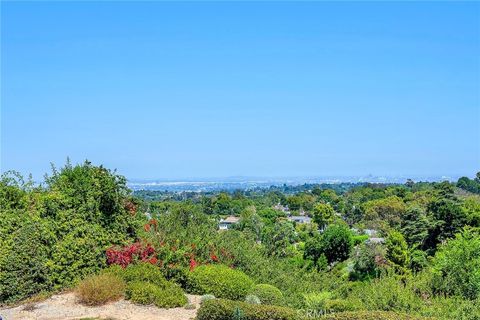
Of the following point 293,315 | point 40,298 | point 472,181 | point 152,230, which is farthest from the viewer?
point 472,181

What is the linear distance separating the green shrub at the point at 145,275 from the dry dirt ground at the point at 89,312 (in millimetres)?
1013

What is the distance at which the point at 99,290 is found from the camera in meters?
12.5

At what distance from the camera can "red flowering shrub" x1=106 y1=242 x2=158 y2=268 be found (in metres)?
14.9

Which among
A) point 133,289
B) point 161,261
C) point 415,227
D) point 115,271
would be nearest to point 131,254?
point 161,261

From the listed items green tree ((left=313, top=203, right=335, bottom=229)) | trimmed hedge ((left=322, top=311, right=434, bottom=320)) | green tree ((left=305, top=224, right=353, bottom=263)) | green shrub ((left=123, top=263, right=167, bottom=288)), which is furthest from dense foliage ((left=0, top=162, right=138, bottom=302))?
green tree ((left=313, top=203, right=335, bottom=229))

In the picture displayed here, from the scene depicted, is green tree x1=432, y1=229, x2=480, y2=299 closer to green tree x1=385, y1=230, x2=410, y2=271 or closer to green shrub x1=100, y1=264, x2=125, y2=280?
green tree x1=385, y1=230, x2=410, y2=271

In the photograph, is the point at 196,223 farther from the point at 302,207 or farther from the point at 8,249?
the point at 302,207

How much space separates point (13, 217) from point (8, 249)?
1.55 meters

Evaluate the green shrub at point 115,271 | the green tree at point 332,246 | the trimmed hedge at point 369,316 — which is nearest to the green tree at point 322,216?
the green tree at point 332,246

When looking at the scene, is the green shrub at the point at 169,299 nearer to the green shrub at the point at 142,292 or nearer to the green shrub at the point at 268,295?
the green shrub at the point at 142,292

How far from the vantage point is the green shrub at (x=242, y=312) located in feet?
34.5

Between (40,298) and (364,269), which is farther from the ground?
(40,298)

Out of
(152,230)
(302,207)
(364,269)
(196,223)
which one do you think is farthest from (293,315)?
(302,207)

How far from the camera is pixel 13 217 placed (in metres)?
15.4
